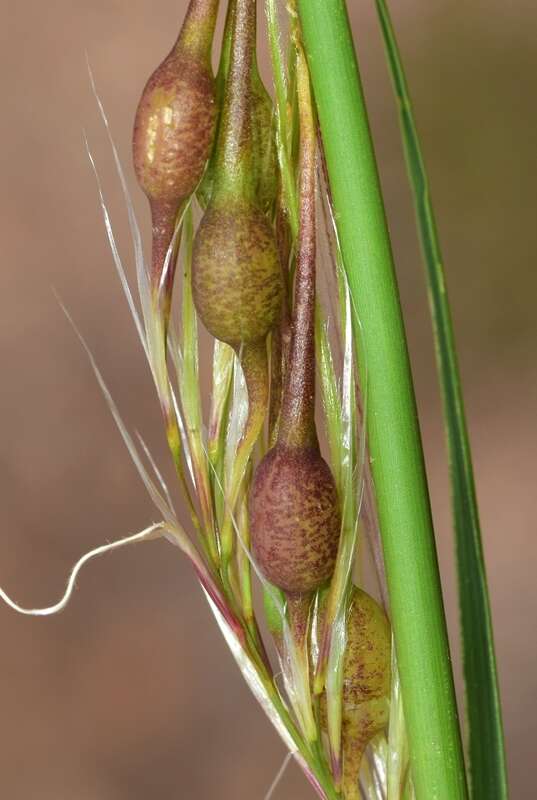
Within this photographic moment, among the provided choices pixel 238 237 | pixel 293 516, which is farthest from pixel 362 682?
pixel 238 237

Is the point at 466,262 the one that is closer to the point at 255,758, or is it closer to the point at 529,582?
the point at 529,582

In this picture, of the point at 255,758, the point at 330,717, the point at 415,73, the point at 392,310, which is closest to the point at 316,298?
the point at 392,310

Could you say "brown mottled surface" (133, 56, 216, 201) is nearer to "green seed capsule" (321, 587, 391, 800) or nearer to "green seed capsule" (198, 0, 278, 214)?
"green seed capsule" (198, 0, 278, 214)

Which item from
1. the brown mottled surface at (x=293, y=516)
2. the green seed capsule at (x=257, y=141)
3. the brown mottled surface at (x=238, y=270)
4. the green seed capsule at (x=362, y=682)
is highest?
the green seed capsule at (x=257, y=141)

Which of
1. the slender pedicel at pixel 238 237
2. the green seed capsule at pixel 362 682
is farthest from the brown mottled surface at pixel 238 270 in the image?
the green seed capsule at pixel 362 682

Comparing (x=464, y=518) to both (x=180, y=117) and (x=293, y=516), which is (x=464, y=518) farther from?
(x=180, y=117)

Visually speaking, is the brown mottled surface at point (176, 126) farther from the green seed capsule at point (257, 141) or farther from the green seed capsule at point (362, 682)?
the green seed capsule at point (362, 682)

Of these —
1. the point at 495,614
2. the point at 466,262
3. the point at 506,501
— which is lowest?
the point at 495,614

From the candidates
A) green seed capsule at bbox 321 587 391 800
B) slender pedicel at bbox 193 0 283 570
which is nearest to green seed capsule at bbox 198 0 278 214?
slender pedicel at bbox 193 0 283 570
